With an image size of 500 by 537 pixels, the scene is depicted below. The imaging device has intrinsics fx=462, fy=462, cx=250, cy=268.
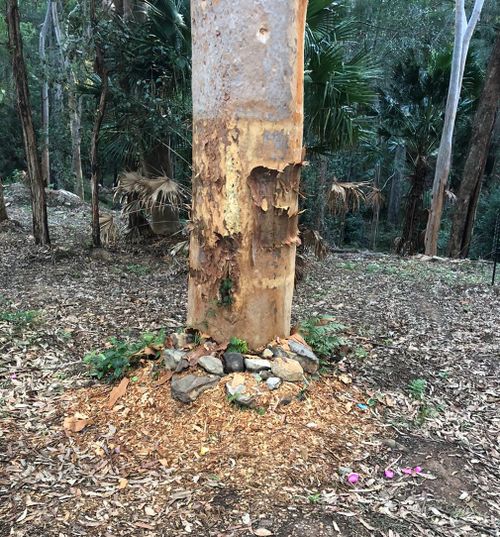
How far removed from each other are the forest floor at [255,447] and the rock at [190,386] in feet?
0.15

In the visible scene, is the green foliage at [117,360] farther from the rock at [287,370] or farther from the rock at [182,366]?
the rock at [287,370]

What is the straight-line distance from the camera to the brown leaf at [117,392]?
2.93m

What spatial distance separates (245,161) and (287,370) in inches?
52.4

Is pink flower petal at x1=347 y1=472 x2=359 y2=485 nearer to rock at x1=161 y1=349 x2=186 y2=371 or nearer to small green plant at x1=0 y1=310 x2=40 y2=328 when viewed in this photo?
rock at x1=161 y1=349 x2=186 y2=371

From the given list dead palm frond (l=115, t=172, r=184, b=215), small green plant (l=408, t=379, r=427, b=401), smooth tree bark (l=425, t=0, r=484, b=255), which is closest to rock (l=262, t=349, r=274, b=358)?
small green plant (l=408, t=379, r=427, b=401)

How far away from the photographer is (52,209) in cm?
1335

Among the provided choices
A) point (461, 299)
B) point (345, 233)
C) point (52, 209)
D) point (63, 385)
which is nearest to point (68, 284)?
point (63, 385)

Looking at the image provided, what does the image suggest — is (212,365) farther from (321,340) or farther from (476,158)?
(476,158)

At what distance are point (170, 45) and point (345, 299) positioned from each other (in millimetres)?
4387

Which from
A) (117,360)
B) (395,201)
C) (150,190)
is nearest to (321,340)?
(117,360)

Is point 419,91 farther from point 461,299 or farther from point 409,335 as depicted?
point 409,335

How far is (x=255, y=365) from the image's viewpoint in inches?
114

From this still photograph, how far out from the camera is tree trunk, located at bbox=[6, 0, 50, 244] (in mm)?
6766

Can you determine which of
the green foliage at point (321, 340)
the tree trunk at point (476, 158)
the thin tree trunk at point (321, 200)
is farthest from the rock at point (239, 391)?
the tree trunk at point (476, 158)
